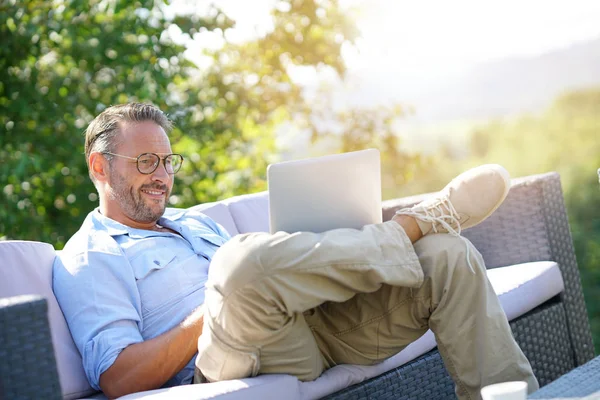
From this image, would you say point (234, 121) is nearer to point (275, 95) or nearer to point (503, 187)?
point (275, 95)

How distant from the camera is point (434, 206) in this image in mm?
1919

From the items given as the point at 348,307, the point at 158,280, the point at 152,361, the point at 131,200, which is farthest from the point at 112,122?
the point at 348,307

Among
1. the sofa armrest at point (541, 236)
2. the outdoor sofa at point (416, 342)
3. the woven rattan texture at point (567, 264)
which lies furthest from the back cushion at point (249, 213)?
the woven rattan texture at point (567, 264)

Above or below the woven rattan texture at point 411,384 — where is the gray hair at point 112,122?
above

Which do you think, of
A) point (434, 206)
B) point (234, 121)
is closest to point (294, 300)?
point (434, 206)

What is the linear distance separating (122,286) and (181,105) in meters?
2.34

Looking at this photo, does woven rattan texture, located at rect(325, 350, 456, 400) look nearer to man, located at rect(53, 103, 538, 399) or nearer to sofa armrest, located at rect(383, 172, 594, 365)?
man, located at rect(53, 103, 538, 399)

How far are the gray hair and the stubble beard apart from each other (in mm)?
108

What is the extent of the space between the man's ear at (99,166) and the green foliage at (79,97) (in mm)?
1066

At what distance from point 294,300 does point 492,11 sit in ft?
17.5

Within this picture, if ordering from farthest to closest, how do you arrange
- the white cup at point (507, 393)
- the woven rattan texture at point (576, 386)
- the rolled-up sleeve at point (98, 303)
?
1. the rolled-up sleeve at point (98, 303)
2. the woven rattan texture at point (576, 386)
3. the white cup at point (507, 393)

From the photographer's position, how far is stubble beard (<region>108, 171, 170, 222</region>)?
97.8 inches

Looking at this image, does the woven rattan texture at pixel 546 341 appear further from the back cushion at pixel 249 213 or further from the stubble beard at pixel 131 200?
the stubble beard at pixel 131 200

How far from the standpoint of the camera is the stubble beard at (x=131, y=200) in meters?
2.48
